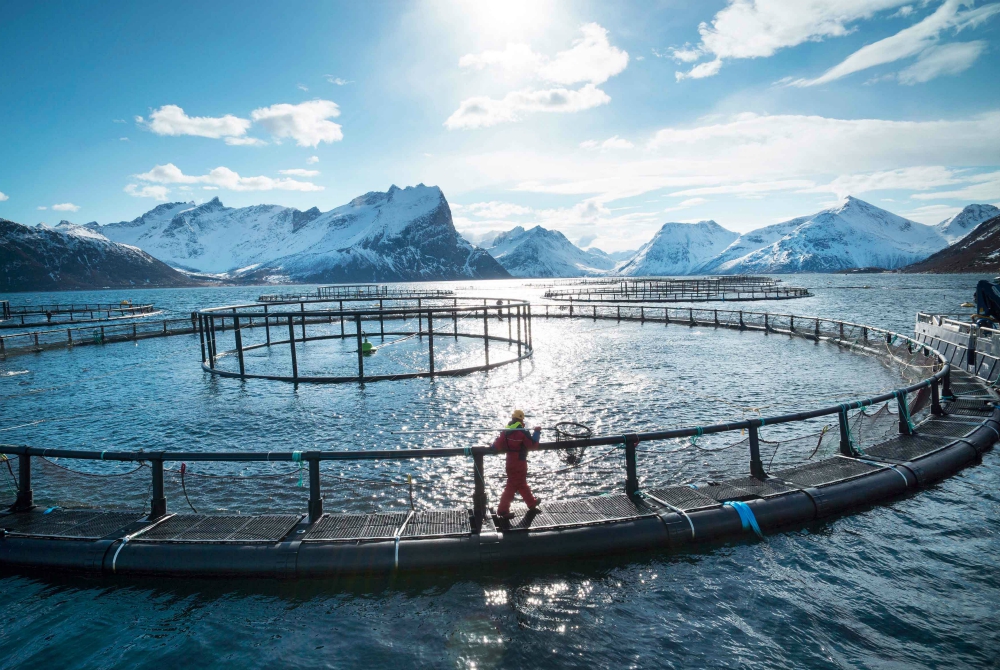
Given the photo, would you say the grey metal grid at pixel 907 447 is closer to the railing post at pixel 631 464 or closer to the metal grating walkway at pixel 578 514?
the railing post at pixel 631 464

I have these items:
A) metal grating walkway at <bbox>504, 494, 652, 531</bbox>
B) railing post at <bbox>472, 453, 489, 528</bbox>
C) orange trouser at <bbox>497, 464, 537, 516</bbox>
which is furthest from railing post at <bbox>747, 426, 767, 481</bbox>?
railing post at <bbox>472, 453, 489, 528</bbox>

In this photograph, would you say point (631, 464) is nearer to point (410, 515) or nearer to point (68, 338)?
point (410, 515)

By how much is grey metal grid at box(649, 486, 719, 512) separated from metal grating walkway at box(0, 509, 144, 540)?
366 inches

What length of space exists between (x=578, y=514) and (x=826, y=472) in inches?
218

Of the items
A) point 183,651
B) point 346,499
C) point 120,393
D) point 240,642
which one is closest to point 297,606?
point 240,642

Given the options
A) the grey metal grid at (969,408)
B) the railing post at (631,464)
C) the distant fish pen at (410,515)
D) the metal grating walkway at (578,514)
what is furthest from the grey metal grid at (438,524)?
the grey metal grid at (969,408)

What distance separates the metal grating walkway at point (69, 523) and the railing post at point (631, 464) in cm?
856

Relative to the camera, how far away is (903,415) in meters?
12.7

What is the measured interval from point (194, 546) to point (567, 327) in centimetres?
4474

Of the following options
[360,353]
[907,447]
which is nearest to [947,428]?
[907,447]

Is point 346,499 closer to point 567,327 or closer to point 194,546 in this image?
point 194,546

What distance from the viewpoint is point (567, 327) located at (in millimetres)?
51156

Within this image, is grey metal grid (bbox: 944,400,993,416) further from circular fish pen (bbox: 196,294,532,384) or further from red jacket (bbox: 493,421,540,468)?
circular fish pen (bbox: 196,294,532,384)

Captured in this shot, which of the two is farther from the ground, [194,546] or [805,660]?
[194,546]
